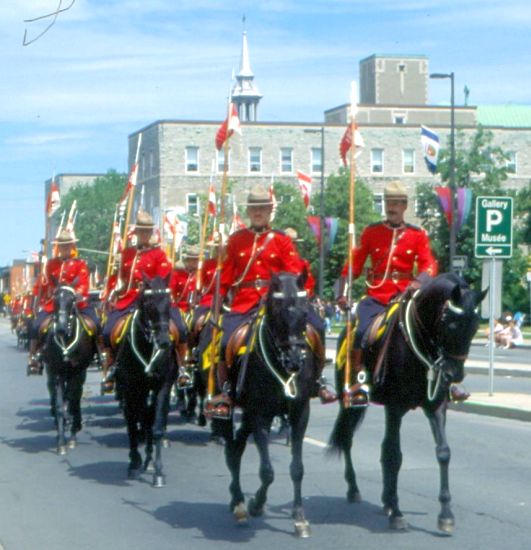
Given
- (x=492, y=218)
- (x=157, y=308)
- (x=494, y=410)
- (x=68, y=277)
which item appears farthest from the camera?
(x=492, y=218)

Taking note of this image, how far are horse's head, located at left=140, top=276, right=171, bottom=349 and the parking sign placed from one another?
999cm

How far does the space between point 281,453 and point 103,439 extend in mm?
2895

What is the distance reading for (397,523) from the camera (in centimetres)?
1082

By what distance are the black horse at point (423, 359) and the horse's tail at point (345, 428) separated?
0.93m

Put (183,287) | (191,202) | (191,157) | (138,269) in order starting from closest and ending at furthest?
(138,269) → (183,287) → (191,202) → (191,157)

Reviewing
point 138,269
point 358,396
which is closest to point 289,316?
point 358,396

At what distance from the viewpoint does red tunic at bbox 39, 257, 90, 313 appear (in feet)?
57.8

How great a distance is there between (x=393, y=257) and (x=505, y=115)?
14406 centimetres

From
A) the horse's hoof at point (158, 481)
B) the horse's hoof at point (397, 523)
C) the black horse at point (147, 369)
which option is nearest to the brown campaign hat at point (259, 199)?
the black horse at point (147, 369)

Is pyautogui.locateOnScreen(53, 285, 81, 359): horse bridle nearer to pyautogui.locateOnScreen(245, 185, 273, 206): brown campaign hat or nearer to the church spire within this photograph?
pyautogui.locateOnScreen(245, 185, 273, 206): brown campaign hat

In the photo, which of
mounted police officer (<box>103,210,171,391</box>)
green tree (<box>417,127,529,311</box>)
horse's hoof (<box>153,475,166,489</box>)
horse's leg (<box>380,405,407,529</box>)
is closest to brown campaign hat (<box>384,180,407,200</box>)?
horse's leg (<box>380,405,407,529</box>)

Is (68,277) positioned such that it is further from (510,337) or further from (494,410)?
(510,337)

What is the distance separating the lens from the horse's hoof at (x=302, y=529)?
1057 cm

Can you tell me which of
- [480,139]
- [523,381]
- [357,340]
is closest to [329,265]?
[480,139]
